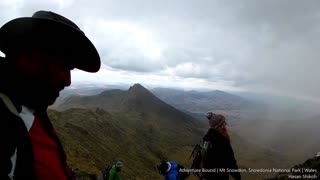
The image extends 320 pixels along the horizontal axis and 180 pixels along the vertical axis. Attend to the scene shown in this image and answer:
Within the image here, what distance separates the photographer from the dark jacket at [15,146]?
1.38m

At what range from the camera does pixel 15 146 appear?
144 cm

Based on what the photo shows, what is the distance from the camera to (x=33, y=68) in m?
1.80

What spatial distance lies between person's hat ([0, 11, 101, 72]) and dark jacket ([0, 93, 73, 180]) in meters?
0.47

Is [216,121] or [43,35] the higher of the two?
[43,35]

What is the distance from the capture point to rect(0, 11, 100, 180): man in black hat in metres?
1.51

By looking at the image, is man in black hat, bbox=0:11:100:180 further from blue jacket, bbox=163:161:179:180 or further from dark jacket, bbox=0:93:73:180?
blue jacket, bbox=163:161:179:180

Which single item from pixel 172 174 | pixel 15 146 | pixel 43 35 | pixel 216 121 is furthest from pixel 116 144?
pixel 15 146

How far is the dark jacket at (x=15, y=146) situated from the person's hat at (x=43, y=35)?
47cm

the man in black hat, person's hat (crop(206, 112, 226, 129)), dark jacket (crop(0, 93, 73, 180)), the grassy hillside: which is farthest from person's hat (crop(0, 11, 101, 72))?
the grassy hillside

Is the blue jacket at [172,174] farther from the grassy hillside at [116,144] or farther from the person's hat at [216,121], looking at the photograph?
the grassy hillside at [116,144]

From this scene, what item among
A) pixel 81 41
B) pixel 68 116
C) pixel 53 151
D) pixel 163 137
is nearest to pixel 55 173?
pixel 53 151

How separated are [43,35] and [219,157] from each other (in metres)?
6.10

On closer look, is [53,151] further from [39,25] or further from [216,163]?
[216,163]

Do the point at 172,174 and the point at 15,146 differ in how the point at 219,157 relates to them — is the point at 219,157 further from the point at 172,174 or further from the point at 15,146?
the point at 15,146
